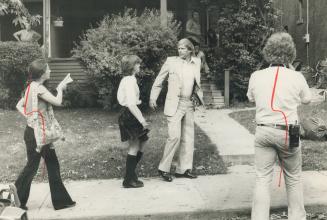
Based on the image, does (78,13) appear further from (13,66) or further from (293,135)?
(293,135)

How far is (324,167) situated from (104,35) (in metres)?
6.80

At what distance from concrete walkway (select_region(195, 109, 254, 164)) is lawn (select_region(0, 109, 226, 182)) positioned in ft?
0.57

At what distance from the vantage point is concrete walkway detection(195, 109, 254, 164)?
8.52 metres

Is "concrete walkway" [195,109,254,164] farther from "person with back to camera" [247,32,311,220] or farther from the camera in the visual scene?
the camera

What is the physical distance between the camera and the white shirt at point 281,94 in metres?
4.98

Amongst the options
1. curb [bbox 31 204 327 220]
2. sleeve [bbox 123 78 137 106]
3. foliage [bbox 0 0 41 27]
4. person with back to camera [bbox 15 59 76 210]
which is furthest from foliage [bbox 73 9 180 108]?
curb [bbox 31 204 327 220]

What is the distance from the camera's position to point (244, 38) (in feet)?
49.0

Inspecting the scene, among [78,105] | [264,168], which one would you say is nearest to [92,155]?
[264,168]

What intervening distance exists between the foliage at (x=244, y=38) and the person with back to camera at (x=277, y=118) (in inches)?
381

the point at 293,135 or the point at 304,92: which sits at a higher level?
the point at 304,92

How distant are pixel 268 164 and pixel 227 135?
517cm

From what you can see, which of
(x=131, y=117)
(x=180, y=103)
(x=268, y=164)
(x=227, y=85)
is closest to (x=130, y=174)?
(x=131, y=117)

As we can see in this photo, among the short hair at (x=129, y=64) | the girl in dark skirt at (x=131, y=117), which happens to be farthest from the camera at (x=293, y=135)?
the short hair at (x=129, y=64)

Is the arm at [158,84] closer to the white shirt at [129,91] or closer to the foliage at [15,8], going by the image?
the white shirt at [129,91]
